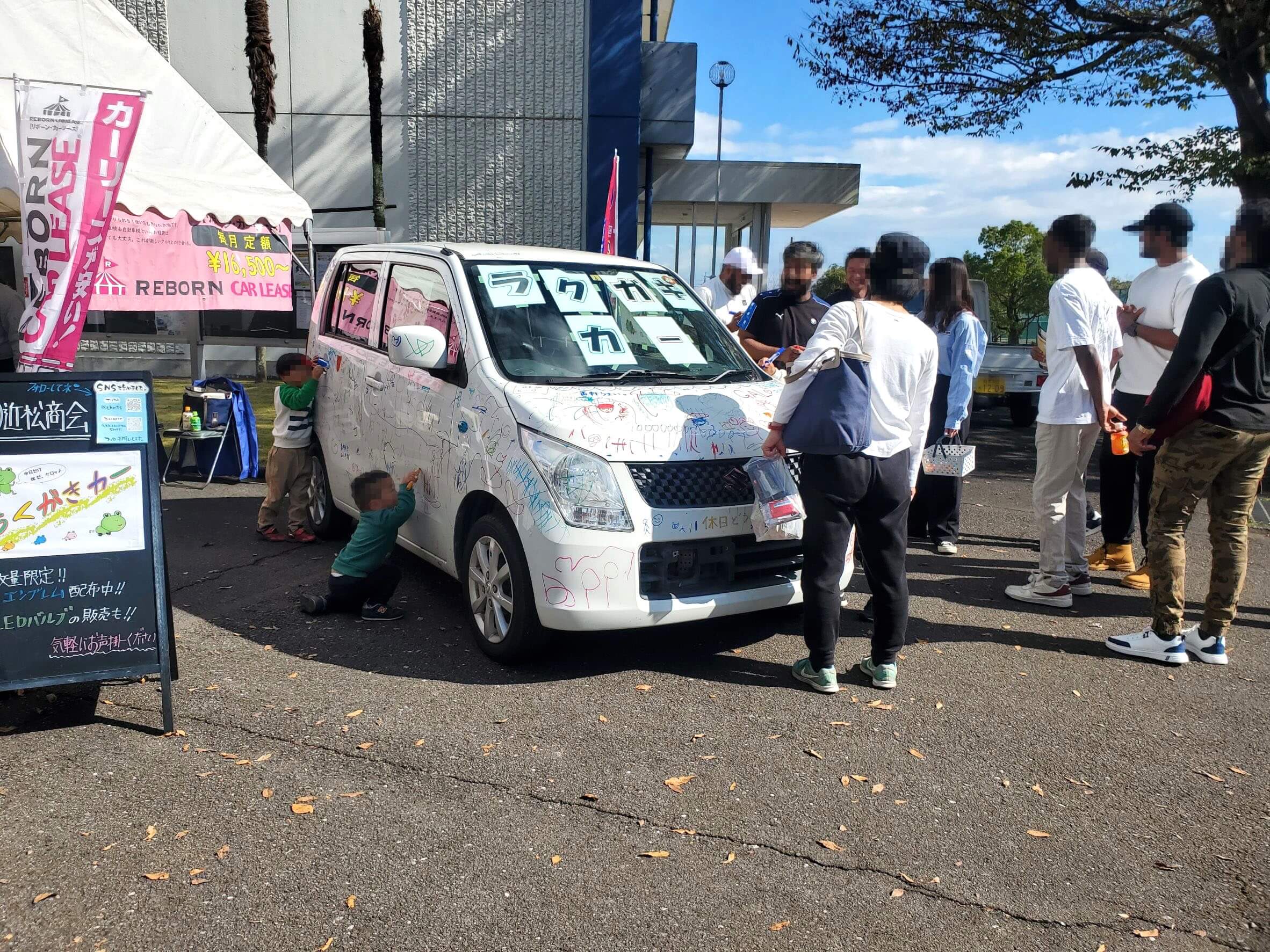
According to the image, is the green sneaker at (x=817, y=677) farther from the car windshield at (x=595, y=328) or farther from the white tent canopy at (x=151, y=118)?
the white tent canopy at (x=151, y=118)

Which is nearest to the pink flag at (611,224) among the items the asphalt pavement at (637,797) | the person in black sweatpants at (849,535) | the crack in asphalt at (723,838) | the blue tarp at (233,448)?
the blue tarp at (233,448)

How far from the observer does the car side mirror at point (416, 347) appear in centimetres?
484

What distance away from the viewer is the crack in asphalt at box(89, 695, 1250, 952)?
2.93 meters

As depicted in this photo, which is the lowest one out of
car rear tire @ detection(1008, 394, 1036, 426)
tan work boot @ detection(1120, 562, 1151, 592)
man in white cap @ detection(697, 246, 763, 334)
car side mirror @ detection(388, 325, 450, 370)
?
tan work boot @ detection(1120, 562, 1151, 592)

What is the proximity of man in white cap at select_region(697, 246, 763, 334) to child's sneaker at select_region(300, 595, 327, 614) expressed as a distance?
3.54m

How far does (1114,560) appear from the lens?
22.2ft

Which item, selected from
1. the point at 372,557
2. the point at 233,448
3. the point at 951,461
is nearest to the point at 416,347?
the point at 372,557

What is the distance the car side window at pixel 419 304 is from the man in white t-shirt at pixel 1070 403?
10.4ft

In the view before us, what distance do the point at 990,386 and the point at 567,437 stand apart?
11.5m

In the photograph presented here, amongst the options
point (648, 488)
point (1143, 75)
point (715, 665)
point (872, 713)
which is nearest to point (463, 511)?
point (648, 488)

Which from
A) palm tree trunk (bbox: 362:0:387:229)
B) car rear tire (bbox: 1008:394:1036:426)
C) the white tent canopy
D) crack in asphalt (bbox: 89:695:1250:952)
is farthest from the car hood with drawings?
palm tree trunk (bbox: 362:0:387:229)

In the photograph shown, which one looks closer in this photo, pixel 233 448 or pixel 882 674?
pixel 882 674

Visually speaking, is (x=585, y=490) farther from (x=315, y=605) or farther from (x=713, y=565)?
(x=315, y=605)

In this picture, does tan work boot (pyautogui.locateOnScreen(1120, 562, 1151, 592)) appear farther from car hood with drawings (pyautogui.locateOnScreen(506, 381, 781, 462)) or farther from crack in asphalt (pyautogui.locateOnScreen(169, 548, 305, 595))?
crack in asphalt (pyautogui.locateOnScreen(169, 548, 305, 595))
